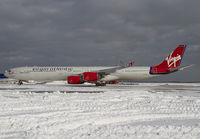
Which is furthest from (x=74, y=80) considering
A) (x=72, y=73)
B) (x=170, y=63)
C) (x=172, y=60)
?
(x=172, y=60)

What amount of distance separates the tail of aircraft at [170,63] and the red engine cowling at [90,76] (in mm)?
10218

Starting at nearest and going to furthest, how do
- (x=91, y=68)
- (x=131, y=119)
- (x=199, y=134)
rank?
(x=199, y=134) → (x=131, y=119) → (x=91, y=68)

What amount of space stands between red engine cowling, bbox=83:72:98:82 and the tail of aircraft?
1022cm

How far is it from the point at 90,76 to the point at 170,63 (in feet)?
49.2

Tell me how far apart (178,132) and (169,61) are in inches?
1330

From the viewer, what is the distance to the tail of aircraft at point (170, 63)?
36.8m

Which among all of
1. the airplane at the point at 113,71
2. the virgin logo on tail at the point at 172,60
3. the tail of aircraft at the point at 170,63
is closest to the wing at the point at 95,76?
the airplane at the point at 113,71

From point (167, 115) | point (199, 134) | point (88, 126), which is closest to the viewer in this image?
point (199, 134)

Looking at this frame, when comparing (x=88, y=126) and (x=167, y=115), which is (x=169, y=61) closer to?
(x=167, y=115)

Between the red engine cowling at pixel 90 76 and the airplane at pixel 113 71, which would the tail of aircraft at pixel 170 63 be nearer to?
the airplane at pixel 113 71

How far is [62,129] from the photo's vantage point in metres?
6.29

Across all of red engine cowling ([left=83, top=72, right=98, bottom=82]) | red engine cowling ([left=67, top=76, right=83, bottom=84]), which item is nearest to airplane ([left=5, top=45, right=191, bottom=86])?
red engine cowling ([left=83, top=72, right=98, bottom=82])

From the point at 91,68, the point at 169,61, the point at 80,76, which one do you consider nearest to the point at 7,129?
the point at 80,76

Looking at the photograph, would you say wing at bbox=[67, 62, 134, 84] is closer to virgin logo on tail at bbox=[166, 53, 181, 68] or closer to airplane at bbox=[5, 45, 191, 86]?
airplane at bbox=[5, 45, 191, 86]
